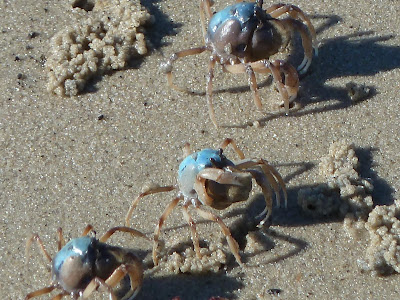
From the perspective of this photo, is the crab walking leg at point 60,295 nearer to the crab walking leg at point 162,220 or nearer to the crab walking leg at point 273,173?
the crab walking leg at point 162,220

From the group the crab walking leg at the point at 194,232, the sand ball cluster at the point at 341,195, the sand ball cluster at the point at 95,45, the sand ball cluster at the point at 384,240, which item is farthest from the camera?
the sand ball cluster at the point at 95,45

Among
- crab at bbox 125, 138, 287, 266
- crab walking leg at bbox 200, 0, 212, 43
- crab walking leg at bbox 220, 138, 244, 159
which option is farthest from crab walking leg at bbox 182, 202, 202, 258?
crab walking leg at bbox 200, 0, 212, 43

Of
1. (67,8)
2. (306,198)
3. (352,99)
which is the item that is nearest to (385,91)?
(352,99)

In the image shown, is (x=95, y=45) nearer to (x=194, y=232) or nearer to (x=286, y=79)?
(x=286, y=79)

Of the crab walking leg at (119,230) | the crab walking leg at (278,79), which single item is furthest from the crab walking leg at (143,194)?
the crab walking leg at (278,79)

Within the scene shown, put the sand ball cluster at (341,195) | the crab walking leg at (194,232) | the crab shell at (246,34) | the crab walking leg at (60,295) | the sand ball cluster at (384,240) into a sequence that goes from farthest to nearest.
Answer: the crab shell at (246,34), the sand ball cluster at (341,195), the crab walking leg at (194,232), the sand ball cluster at (384,240), the crab walking leg at (60,295)

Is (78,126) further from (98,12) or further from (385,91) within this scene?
(385,91)

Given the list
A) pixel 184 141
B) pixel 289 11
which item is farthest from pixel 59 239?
pixel 289 11
